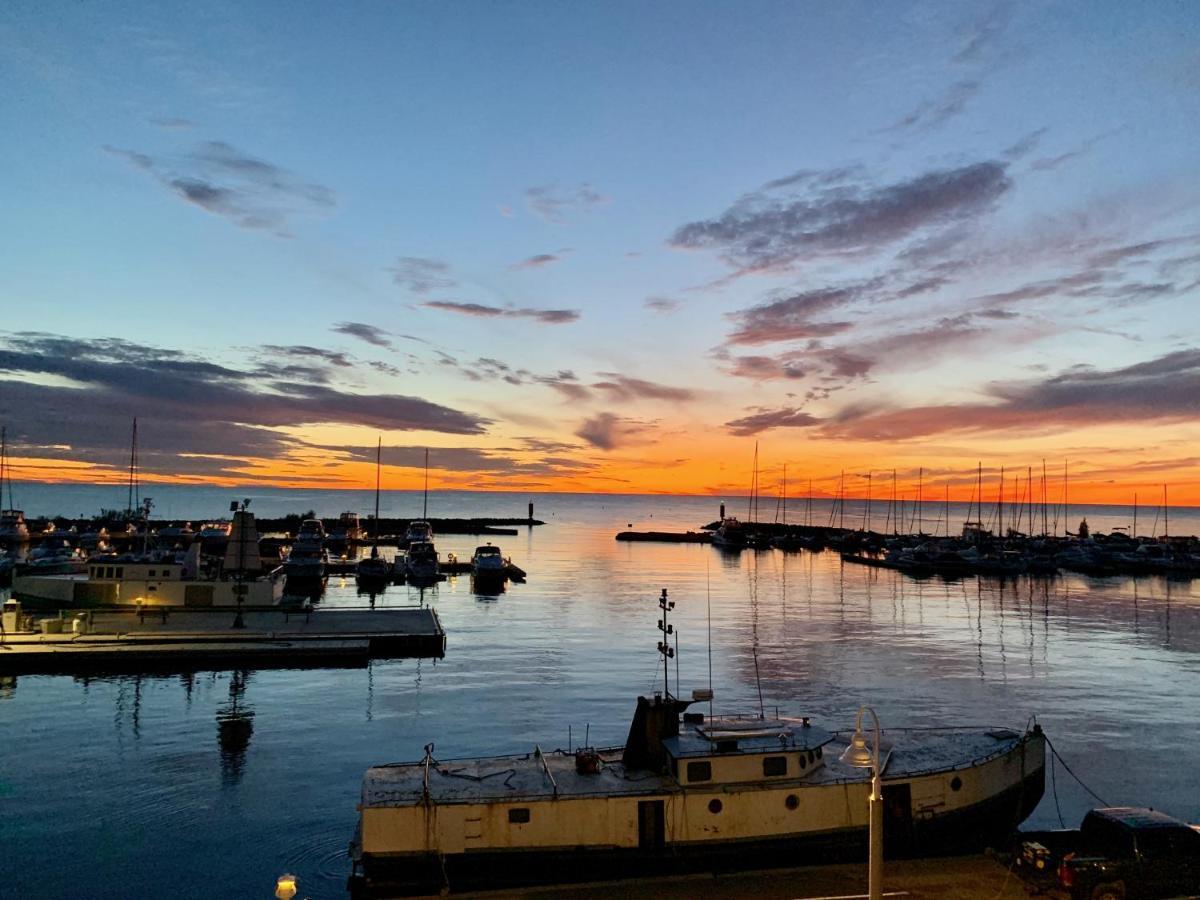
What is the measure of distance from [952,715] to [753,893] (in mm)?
27491

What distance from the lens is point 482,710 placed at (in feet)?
143

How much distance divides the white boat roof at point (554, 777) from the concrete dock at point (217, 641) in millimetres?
33594

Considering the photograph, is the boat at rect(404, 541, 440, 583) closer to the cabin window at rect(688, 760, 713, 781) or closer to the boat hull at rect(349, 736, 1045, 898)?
the boat hull at rect(349, 736, 1045, 898)

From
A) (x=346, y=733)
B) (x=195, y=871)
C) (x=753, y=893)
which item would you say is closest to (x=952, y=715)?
(x=753, y=893)

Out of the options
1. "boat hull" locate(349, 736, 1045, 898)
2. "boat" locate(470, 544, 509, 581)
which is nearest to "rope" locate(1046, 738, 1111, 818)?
"boat hull" locate(349, 736, 1045, 898)

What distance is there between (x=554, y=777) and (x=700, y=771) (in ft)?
13.6

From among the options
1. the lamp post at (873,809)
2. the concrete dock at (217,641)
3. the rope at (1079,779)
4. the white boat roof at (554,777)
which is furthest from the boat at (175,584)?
the lamp post at (873,809)

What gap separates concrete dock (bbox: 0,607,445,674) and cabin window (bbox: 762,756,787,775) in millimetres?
38258

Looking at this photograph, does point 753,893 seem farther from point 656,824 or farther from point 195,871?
point 195,871

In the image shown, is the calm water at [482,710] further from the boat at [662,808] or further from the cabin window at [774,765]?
the cabin window at [774,765]

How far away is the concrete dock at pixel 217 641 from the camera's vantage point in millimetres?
51281

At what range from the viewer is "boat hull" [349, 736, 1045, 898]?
70.3ft

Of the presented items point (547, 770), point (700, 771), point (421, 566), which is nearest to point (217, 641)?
point (547, 770)

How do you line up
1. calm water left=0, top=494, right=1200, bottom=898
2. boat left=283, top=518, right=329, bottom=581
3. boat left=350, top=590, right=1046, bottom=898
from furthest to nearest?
boat left=283, top=518, right=329, bottom=581 < calm water left=0, top=494, right=1200, bottom=898 < boat left=350, top=590, right=1046, bottom=898
